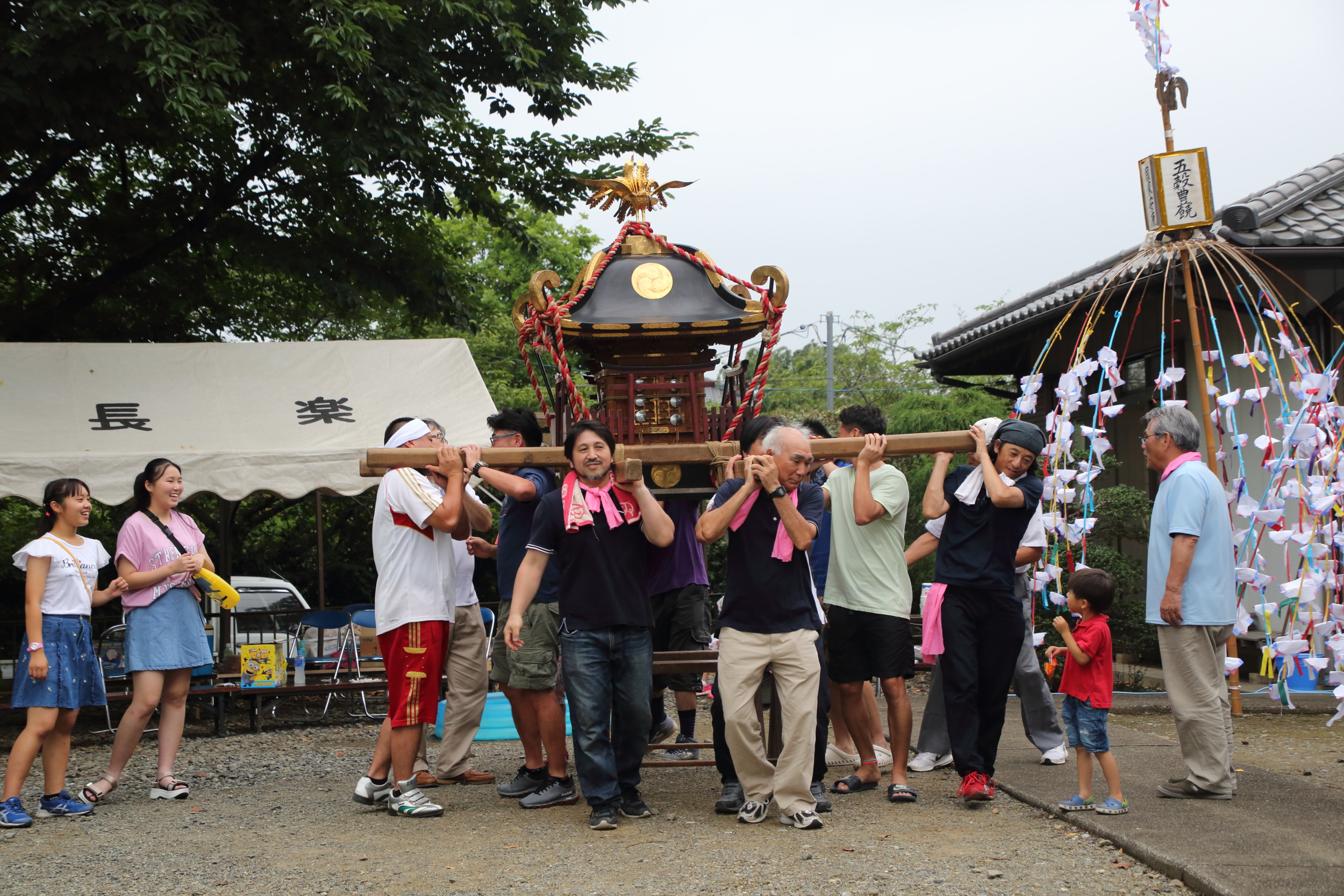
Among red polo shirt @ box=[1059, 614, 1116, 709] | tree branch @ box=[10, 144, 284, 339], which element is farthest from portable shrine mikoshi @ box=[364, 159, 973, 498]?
tree branch @ box=[10, 144, 284, 339]

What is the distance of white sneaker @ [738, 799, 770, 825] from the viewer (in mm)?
5027

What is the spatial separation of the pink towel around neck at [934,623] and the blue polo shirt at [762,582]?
2.56 feet

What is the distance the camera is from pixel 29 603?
557cm

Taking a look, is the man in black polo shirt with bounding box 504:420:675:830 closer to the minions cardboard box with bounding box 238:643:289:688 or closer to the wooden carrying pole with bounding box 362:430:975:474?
the wooden carrying pole with bounding box 362:430:975:474

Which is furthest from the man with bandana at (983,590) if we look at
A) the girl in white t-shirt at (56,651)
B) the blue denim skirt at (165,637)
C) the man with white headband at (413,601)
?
the girl in white t-shirt at (56,651)

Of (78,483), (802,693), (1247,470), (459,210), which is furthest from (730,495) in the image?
(459,210)

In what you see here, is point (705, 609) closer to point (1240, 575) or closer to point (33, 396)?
point (1240, 575)

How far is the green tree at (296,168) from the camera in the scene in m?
9.74

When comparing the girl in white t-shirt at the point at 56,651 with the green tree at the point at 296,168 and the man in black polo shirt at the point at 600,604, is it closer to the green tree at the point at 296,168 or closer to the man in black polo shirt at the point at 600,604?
the man in black polo shirt at the point at 600,604

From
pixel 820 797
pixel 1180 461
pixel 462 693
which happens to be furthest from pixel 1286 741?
pixel 462 693

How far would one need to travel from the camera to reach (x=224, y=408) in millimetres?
9508

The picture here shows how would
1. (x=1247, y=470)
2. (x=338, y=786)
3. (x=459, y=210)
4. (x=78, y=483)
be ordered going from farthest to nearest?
1. (x=459, y=210)
2. (x=1247, y=470)
3. (x=338, y=786)
4. (x=78, y=483)

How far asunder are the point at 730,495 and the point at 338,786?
9.98 feet

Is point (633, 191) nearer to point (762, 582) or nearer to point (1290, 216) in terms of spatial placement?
point (762, 582)
